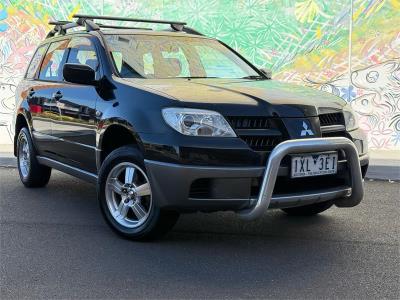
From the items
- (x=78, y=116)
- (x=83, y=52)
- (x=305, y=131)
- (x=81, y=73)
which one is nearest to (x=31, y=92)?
(x=83, y=52)

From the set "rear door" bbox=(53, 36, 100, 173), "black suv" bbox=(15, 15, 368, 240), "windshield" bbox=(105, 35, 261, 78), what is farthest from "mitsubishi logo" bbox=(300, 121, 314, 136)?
"rear door" bbox=(53, 36, 100, 173)

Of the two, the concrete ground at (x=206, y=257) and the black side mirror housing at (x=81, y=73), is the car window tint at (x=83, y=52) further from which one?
the concrete ground at (x=206, y=257)

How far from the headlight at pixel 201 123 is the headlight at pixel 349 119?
1.13m

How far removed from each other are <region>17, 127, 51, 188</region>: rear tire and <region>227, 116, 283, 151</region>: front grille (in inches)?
130

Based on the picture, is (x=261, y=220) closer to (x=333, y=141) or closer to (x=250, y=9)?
(x=333, y=141)

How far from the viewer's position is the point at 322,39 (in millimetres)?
9945

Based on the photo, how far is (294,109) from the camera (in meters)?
4.23

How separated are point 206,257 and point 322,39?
672 centimetres

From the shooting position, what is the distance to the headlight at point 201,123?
4.02 meters

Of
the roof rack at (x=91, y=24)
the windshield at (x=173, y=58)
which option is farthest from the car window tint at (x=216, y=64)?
the roof rack at (x=91, y=24)

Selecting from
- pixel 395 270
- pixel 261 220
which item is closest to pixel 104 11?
pixel 261 220

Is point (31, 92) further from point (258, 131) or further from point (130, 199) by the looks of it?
point (258, 131)

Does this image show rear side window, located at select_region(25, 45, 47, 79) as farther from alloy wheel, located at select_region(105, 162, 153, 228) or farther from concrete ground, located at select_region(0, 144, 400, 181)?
alloy wheel, located at select_region(105, 162, 153, 228)

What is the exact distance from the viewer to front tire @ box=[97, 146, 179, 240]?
4336 millimetres
